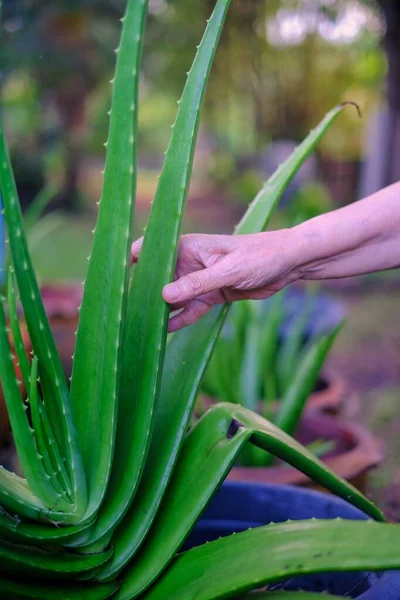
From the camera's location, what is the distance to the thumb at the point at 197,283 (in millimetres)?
751

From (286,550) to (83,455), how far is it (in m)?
0.22

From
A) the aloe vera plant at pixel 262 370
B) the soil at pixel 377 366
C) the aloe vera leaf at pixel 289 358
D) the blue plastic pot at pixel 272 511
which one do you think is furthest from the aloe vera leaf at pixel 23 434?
the aloe vera leaf at pixel 289 358

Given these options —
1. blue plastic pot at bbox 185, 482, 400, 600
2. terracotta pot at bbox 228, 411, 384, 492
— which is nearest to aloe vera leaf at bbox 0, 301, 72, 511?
blue plastic pot at bbox 185, 482, 400, 600

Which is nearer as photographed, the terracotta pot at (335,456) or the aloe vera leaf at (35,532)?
the aloe vera leaf at (35,532)

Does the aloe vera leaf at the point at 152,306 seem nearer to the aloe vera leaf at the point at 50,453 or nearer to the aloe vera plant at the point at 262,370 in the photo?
the aloe vera leaf at the point at 50,453

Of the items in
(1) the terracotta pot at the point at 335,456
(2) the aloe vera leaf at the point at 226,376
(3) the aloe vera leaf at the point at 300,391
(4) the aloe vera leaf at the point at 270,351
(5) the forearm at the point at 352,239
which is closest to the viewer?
(5) the forearm at the point at 352,239

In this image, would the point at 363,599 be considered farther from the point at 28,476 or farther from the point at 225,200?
the point at 225,200

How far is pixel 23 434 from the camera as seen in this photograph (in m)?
0.67

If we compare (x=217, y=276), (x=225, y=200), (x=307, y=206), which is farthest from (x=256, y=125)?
(x=217, y=276)

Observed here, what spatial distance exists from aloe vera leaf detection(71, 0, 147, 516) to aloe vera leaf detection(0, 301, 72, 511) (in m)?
0.04

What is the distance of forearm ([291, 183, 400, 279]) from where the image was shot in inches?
36.2

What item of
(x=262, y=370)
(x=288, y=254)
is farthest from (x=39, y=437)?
(x=262, y=370)

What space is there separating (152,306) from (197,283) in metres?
0.06

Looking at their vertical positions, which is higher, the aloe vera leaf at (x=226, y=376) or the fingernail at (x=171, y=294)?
the fingernail at (x=171, y=294)
